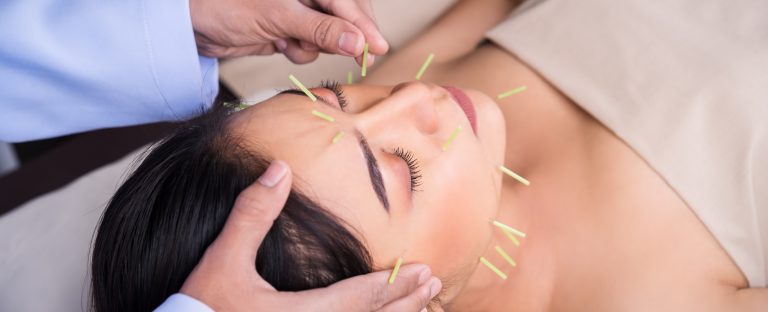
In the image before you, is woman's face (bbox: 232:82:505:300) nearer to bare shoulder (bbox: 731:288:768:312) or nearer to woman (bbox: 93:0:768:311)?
woman (bbox: 93:0:768:311)

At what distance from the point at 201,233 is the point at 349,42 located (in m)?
0.41

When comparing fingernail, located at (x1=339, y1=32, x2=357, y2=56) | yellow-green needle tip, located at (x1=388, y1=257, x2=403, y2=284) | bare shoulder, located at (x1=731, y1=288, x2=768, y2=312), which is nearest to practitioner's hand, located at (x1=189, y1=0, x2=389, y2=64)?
fingernail, located at (x1=339, y1=32, x2=357, y2=56)

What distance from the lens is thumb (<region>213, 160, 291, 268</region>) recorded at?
88cm

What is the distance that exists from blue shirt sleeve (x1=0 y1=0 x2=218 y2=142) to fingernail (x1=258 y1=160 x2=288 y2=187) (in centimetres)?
49

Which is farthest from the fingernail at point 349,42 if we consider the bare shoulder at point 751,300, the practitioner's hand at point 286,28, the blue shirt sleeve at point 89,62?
the bare shoulder at point 751,300

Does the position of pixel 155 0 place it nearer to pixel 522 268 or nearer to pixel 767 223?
pixel 522 268

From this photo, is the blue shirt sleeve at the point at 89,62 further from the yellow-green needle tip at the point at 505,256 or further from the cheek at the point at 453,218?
the yellow-green needle tip at the point at 505,256

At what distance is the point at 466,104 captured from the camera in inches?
48.5

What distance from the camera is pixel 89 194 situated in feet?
5.60

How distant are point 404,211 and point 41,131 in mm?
813

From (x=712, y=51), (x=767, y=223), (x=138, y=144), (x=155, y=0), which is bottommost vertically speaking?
(x=138, y=144)

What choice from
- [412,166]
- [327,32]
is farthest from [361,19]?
[412,166]

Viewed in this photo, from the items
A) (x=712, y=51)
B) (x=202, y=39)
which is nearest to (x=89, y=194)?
(x=202, y=39)

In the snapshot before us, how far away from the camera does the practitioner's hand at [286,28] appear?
1.15 m
